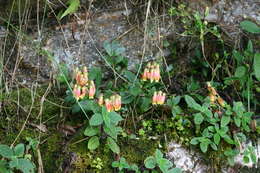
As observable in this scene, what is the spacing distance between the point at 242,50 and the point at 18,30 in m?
1.63

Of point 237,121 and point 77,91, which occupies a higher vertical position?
point 77,91

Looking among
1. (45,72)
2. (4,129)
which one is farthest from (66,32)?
(4,129)

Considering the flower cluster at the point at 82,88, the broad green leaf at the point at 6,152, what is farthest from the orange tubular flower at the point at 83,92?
the broad green leaf at the point at 6,152

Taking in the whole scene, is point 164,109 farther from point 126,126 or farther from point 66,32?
point 66,32

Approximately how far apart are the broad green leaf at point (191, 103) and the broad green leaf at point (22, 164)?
106cm

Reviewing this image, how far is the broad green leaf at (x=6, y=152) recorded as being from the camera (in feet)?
7.46

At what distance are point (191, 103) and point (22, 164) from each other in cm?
113

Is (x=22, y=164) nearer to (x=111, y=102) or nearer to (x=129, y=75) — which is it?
(x=111, y=102)

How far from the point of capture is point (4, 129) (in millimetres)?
2615

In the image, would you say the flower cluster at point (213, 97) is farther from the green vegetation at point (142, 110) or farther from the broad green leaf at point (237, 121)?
the broad green leaf at point (237, 121)

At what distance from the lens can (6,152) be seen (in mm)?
2285

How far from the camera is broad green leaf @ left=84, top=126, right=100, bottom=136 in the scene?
8.05 ft

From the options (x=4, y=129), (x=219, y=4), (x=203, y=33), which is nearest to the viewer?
(x=4, y=129)

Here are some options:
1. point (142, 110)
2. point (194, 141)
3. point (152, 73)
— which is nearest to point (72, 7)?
point (152, 73)
